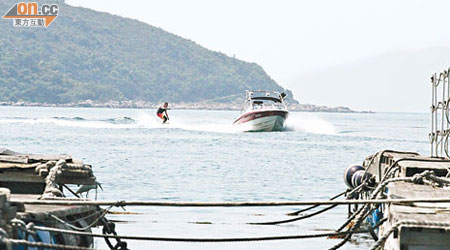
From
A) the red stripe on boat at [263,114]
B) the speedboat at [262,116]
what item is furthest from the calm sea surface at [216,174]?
the red stripe on boat at [263,114]

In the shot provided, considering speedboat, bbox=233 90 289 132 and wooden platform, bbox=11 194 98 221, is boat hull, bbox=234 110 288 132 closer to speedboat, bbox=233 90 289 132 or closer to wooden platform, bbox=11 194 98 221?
speedboat, bbox=233 90 289 132

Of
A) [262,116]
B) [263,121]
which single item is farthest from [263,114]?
[263,121]

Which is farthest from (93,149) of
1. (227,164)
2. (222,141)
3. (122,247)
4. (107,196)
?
(122,247)

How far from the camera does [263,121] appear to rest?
65.6m

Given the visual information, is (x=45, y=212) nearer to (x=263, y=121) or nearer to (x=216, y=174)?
(x=216, y=174)

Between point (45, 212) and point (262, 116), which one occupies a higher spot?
point (45, 212)

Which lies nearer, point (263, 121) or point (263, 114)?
point (263, 114)

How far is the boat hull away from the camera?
64438 millimetres

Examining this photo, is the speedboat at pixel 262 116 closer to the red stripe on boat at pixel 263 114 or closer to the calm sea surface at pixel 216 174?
the red stripe on boat at pixel 263 114

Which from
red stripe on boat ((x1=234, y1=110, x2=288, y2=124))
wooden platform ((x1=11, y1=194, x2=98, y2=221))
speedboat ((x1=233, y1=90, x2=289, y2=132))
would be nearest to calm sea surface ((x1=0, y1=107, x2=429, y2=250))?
speedboat ((x1=233, y1=90, x2=289, y2=132))

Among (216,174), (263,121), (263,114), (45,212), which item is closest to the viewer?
(45,212)

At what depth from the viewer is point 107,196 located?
90.0 ft

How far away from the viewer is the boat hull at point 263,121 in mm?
64438

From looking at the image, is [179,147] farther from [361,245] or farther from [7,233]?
[7,233]
